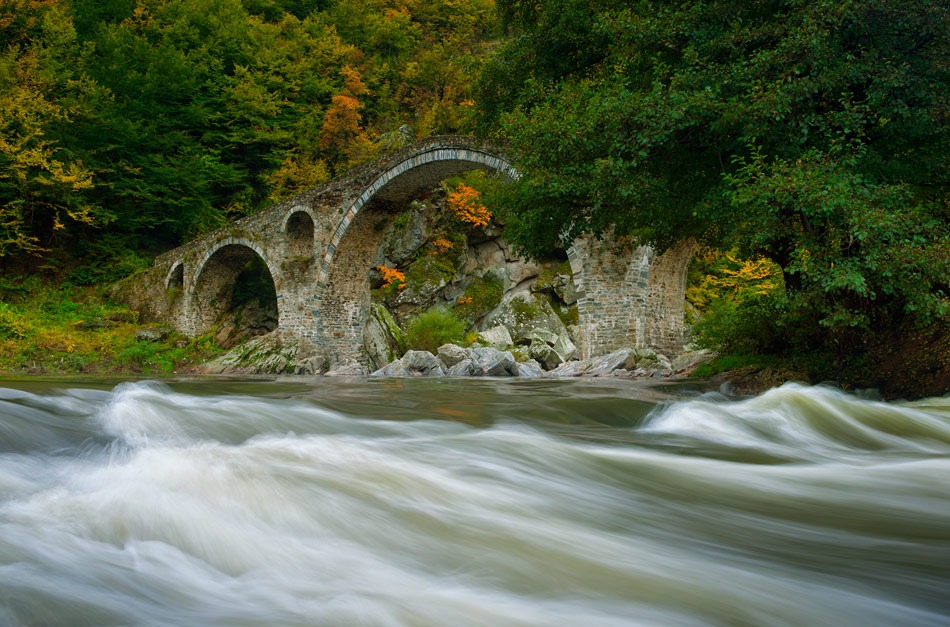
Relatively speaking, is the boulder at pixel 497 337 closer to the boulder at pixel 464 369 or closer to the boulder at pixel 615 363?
the boulder at pixel 464 369

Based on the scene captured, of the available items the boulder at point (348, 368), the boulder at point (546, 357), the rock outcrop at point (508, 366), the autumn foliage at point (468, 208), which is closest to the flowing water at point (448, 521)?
the rock outcrop at point (508, 366)

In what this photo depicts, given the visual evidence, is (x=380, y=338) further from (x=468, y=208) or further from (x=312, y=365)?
(x=468, y=208)

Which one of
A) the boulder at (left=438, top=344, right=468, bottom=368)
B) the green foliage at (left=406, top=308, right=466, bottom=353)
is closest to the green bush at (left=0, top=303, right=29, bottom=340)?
the green foliage at (left=406, top=308, right=466, bottom=353)

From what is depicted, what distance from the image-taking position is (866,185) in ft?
20.1

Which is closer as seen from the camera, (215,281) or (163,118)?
(215,281)

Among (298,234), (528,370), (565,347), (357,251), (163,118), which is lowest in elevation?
(528,370)

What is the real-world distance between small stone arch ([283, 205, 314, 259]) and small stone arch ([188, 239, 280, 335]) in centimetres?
215

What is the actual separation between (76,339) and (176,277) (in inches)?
222

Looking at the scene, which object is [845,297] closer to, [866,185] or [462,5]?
[866,185]

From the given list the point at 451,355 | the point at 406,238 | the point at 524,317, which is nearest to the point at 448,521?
the point at 451,355

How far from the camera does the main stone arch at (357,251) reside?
1906 centimetres

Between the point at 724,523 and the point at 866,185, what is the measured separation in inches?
180

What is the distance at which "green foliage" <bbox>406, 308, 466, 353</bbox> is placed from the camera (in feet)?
66.2

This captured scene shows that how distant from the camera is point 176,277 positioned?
989 inches
